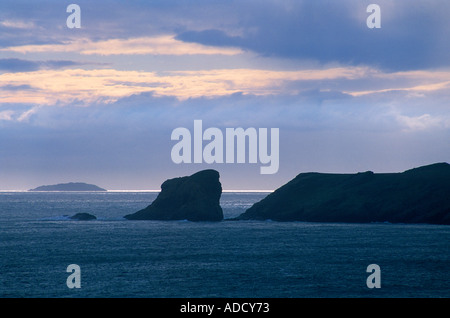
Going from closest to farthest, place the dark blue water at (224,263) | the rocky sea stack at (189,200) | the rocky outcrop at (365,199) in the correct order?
the dark blue water at (224,263)
the rocky outcrop at (365,199)
the rocky sea stack at (189,200)

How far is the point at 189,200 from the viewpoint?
16812cm

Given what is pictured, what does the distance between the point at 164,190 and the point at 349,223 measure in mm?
53550

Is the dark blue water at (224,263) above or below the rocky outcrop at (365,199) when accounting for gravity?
below

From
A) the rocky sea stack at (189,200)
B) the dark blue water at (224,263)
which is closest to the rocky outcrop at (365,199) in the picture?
the rocky sea stack at (189,200)

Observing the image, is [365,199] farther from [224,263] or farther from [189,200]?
[224,263]

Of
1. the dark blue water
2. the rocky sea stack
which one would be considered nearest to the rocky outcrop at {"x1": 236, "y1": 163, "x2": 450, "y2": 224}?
the rocky sea stack

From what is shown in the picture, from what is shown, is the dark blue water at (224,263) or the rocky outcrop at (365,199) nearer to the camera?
the dark blue water at (224,263)

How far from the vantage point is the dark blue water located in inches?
2267

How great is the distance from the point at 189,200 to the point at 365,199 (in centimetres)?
5080

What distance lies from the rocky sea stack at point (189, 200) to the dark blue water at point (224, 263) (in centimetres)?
4082

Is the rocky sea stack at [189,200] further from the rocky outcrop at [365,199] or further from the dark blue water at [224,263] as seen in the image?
the dark blue water at [224,263]

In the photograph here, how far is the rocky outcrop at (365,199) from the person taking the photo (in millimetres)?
159250

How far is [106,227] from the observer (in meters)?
139

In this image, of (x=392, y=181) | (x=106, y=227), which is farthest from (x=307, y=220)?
(x=106, y=227)
